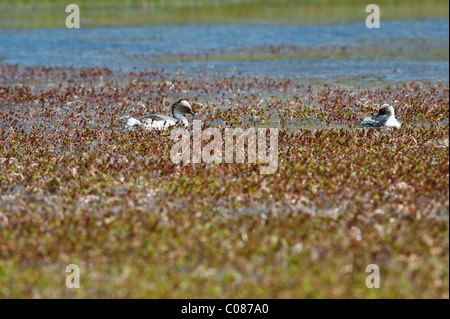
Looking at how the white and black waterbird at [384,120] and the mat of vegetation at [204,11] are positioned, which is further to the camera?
the mat of vegetation at [204,11]

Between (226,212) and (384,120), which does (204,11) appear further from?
(226,212)

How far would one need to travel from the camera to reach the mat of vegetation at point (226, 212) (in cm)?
957

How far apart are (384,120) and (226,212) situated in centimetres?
780

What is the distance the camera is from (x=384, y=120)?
60.5 ft

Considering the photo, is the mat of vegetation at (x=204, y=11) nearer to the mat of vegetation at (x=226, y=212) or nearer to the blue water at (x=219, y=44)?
the blue water at (x=219, y=44)

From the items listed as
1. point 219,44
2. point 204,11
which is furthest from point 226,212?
point 204,11

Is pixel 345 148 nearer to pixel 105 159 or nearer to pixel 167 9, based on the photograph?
pixel 105 159

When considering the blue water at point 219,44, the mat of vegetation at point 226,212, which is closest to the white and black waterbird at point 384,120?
the mat of vegetation at point 226,212

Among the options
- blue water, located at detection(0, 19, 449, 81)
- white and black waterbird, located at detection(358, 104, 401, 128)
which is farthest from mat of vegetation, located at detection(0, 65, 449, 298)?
blue water, located at detection(0, 19, 449, 81)

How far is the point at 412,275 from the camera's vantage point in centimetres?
957

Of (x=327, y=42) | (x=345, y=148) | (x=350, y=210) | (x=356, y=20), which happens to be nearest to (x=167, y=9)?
(x=356, y=20)

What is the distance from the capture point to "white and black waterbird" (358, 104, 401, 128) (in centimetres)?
1847

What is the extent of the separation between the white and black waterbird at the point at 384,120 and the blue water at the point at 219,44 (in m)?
Result: 11.5

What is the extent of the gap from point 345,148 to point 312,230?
547 centimetres
